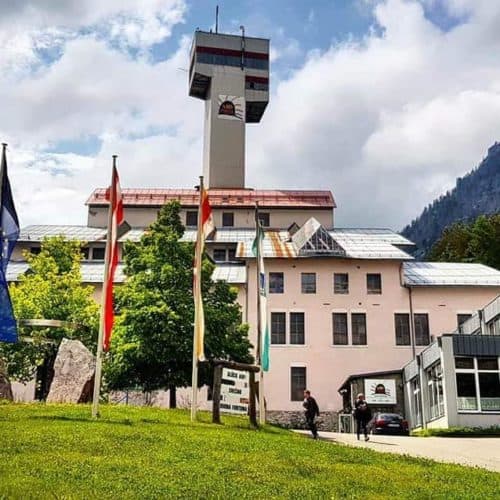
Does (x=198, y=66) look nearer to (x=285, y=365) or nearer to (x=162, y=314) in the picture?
(x=285, y=365)

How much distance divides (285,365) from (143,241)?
58.5 ft

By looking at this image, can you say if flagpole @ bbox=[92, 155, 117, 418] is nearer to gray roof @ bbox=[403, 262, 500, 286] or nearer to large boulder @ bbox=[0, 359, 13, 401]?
large boulder @ bbox=[0, 359, 13, 401]

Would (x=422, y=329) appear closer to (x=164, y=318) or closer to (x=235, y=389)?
(x=164, y=318)

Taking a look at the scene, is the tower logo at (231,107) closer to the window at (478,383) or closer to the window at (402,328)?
the window at (402,328)

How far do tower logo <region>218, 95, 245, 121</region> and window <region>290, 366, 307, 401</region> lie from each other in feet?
117

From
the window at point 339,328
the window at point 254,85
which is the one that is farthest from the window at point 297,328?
the window at point 254,85

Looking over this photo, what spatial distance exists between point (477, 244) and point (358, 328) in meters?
28.9

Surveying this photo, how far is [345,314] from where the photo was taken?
51.9 meters

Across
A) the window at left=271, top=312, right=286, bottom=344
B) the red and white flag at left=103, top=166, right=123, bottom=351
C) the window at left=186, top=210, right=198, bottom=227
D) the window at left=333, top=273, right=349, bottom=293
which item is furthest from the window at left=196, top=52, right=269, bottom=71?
the red and white flag at left=103, top=166, right=123, bottom=351

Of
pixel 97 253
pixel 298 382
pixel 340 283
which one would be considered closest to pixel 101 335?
pixel 298 382

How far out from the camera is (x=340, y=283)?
52.8 m

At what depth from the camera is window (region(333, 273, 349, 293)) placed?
173 ft

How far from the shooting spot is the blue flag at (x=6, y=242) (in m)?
18.4

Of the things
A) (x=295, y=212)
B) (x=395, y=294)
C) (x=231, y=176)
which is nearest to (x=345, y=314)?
(x=395, y=294)
